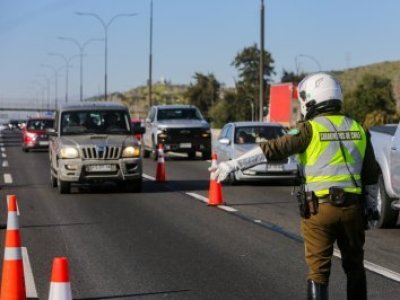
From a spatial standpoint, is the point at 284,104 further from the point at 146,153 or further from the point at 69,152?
the point at 69,152

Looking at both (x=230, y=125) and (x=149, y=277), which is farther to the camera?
(x=230, y=125)

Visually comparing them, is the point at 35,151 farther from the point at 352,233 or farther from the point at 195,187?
the point at 352,233

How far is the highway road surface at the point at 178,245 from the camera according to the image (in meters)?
7.71

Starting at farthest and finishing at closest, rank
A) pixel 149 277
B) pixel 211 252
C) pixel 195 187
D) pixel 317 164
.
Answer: pixel 195 187 < pixel 211 252 < pixel 149 277 < pixel 317 164

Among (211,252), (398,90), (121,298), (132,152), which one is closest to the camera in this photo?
(121,298)

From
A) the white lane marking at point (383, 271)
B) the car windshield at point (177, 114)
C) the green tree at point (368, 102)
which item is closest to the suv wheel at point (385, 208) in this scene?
the white lane marking at point (383, 271)

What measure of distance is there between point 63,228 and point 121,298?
4.68 m

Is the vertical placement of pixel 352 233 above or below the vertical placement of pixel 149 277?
above

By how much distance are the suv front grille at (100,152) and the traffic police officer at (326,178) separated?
37.3ft

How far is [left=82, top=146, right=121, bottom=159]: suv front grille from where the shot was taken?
54.0 ft

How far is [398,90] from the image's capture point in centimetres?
9894

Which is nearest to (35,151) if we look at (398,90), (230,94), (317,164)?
(317,164)

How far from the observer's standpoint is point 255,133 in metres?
20.1

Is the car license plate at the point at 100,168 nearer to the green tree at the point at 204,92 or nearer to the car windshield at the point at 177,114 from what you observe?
the car windshield at the point at 177,114
